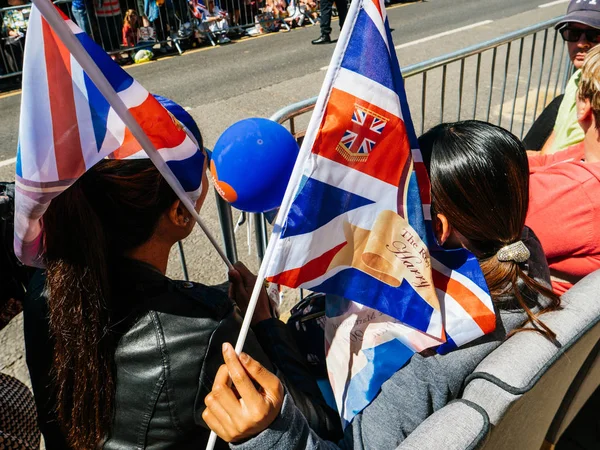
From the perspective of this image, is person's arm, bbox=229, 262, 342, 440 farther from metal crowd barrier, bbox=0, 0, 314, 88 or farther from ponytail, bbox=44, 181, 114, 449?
metal crowd barrier, bbox=0, 0, 314, 88

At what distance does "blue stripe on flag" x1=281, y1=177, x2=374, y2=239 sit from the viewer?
126 centimetres

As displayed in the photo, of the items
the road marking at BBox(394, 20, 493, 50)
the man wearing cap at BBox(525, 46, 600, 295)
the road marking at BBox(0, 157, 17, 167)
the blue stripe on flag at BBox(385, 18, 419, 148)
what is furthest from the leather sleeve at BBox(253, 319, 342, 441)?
the road marking at BBox(394, 20, 493, 50)

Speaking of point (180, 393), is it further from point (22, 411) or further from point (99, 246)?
point (22, 411)

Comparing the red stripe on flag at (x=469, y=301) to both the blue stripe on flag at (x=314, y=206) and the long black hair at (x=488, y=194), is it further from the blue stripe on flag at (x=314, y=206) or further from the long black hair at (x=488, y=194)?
the blue stripe on flag at (x=314, y=206)

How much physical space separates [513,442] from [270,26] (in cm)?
1271

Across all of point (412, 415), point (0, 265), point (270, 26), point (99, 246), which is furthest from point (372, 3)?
point (270, 26)

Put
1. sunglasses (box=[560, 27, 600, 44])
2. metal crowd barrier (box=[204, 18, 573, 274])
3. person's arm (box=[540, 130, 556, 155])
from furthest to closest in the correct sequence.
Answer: metal crowd barrier (box=[204, 18, 573, 274]) → sunglasses (box=[560, 27, 600, 44]) → person's arm (box=[540, 130, 556, 155])

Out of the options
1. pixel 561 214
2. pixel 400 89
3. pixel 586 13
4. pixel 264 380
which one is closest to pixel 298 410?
pixel 264 380

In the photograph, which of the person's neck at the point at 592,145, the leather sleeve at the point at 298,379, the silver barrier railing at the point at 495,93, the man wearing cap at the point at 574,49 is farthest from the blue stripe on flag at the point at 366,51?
the silver barrier railing at the point at 495,93

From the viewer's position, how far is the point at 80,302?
1337 mm

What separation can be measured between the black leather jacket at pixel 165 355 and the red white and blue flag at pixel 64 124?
287 millimetres

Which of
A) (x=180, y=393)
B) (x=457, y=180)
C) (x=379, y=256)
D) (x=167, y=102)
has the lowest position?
(x=180, y=393)

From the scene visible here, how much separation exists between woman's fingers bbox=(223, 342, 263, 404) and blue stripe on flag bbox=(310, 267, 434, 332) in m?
0.31

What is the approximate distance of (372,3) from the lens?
1264 mm
